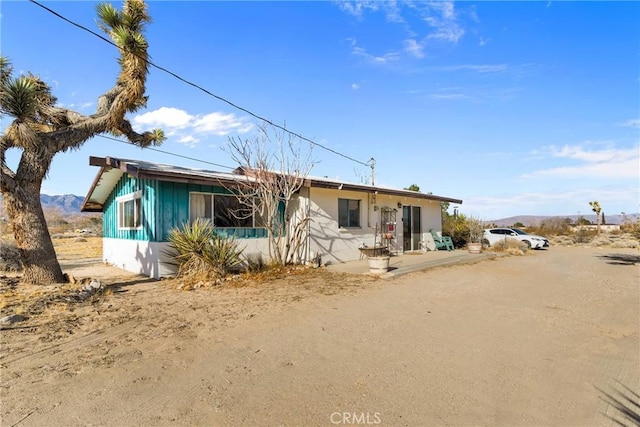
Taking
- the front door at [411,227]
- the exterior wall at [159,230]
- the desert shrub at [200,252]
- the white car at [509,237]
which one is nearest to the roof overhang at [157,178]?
the exterior wall at [159,230]

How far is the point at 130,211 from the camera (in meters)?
12.4

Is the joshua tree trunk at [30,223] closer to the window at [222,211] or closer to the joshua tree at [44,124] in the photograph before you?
the joshua tree at [44,124]

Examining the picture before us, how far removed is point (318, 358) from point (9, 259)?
12.6 metres

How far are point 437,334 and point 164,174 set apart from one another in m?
8.08

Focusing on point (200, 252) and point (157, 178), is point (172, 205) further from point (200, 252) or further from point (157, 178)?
point (200, 252)

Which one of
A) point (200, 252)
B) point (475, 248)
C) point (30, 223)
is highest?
point (30, 223)

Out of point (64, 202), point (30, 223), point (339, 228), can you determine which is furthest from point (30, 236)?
point (64, 202)

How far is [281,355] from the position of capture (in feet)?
14.9

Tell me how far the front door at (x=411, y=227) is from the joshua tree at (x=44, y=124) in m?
12.4

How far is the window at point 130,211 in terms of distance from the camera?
11.5m

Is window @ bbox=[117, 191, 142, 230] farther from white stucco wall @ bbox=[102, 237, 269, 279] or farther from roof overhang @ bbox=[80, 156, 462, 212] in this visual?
roof overhang @ bbox=[80, 156, 462, 212]

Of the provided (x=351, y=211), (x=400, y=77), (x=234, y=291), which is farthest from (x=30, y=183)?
(x=400, y=77)

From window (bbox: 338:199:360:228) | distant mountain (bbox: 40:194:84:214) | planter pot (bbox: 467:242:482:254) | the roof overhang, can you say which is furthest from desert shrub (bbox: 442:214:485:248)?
distant mountain (bbox: 40:194:84:214)

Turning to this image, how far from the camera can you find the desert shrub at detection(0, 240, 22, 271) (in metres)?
11.5
